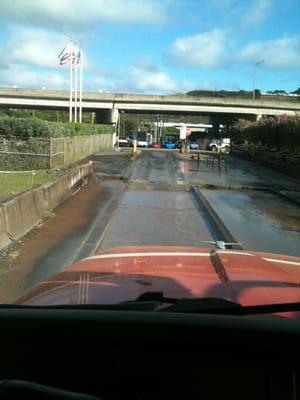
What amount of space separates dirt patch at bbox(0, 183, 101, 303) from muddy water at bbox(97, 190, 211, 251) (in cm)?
87

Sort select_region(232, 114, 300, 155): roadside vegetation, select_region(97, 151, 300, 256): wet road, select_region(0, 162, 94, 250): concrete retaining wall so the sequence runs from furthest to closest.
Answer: select_region(232, 114, 300, 155): roadside vegetation, select_region(97, 151, 300, 256): wet road, select_region(0, 162, 94, 250): concrete retaining wall

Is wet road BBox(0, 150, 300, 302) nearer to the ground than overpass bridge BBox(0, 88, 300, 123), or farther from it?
nearer to the ground

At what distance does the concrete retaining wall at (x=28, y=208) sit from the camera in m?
10.9

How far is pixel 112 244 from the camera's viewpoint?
11969 mm

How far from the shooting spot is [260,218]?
16.9 m

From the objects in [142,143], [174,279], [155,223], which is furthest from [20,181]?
[142,143]

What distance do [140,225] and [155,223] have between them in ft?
1.63

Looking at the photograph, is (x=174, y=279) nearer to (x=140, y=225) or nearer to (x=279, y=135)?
(x=140, y=225)

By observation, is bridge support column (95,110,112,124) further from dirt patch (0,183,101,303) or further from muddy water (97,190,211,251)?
dirt patch (0,183,101,303)

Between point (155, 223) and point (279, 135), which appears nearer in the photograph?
point (155, 223)

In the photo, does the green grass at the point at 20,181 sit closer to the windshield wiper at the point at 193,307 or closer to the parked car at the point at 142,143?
the windshield wiper at the point at 193,307

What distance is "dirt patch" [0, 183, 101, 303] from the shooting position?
8.43 meters

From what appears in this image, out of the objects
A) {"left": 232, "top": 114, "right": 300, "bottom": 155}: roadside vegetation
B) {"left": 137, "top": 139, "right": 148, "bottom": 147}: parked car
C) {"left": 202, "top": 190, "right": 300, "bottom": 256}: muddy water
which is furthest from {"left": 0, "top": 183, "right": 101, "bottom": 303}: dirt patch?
{"left": 137, "top": 139, "right": 148, "bottom": 147}: parked car

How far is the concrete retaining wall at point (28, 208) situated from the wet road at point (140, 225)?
0.25 metres
